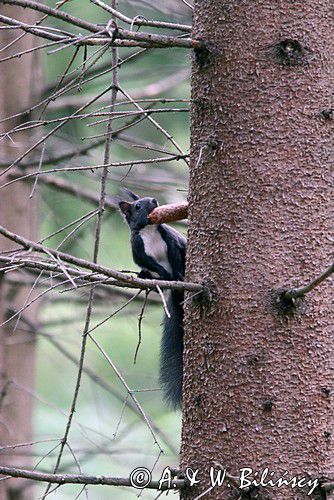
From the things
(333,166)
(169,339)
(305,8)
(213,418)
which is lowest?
(213,418)

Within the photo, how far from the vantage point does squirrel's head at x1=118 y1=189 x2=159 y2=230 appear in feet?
9.74

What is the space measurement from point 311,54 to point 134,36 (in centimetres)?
45

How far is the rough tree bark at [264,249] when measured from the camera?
190 cm

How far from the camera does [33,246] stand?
1.59 meters

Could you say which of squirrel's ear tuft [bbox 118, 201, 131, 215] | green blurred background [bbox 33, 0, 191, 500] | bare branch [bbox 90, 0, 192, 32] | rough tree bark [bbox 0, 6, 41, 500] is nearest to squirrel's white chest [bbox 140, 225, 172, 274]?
squirrel's ear tuft [bbox 118, 201, 131, 215]

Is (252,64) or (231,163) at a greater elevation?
(252,64)

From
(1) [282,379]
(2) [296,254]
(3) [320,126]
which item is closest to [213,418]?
(1) [282,379]

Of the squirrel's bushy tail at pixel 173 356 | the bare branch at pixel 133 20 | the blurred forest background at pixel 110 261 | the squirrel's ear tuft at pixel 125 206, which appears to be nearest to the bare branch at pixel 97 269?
the bare branch at pixel 133 20

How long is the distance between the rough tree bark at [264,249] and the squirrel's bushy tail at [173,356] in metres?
0.61

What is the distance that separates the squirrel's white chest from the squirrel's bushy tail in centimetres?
15

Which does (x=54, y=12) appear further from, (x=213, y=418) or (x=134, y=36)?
(x=213, y=418)

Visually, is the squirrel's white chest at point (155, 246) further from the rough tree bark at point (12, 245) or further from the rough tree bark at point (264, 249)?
the rough tree bark at point (12, 245)

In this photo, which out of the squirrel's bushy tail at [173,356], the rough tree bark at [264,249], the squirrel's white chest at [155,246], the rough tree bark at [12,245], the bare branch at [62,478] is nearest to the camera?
the bare branch at [62,478]

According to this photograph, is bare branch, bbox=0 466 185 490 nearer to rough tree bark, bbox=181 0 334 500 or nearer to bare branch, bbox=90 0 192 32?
rough tree bark, bbox=181 0 334 500
